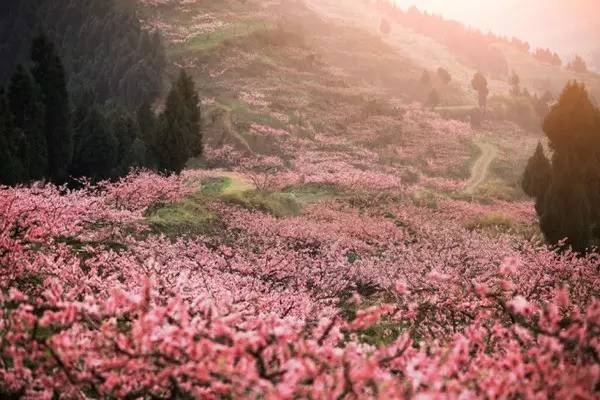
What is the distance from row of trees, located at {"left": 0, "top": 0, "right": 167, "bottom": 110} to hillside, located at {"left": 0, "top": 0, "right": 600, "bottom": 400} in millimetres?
3818

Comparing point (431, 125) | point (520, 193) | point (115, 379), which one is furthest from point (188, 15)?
point (115, 379)

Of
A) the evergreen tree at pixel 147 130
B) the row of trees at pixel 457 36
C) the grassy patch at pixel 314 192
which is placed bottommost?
the grassy patch at pixel 314 192

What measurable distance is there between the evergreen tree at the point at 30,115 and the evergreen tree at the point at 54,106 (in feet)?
4.30

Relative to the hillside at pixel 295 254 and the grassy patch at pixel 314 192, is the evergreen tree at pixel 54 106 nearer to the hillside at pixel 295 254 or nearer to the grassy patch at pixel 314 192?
the hillside at pixel 295 254

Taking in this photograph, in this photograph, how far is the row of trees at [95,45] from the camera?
6328 centimetres

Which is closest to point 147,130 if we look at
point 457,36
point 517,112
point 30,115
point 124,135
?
point 124,135

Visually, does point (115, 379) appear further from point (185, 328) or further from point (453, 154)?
point (453, 154)

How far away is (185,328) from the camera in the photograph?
4.26 m

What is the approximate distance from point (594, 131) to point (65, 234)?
68.3 feet

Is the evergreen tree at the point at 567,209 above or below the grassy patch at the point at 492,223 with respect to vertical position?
above

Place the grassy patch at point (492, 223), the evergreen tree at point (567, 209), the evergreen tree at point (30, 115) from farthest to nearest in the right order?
1. the grassy patch at point (492, 223)
2. the evergreen tree at point (30, 115)
3. the evergreen tree at point (567, 209)

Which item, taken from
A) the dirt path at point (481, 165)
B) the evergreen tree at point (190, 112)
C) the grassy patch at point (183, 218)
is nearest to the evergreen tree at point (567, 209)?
the grassy patch at point (183, 218)

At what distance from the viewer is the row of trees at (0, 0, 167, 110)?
63281mm

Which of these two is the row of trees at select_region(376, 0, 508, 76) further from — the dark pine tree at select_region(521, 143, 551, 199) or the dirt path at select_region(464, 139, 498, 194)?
the dark pine tree at select_region(521, 143, 551, 199)
